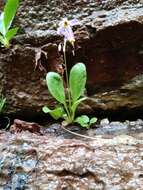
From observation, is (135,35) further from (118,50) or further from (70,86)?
(70,86)

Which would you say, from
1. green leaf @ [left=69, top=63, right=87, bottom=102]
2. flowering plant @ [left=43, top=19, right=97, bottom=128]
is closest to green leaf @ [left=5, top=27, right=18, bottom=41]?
flowering plant @ [left=43, top=19, right=97, bottom=128]

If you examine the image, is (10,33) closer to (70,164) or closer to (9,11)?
(9,11)

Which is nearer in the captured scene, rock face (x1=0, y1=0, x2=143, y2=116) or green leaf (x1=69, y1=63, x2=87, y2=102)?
green leaf (x1=69, y1=63, x2=87, y2=102)

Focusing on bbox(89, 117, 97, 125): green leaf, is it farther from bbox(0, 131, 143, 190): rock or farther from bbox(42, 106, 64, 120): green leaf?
bbox(0, 131, 143, 190): rock

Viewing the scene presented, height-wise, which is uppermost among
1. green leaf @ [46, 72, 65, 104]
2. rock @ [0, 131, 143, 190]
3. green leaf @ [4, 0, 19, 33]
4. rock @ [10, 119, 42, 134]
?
green leaf @ [4, 0, 19, 33]

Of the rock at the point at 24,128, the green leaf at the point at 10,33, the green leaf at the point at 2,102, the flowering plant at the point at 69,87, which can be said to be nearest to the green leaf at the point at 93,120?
the flowering plant at the point at 69,87

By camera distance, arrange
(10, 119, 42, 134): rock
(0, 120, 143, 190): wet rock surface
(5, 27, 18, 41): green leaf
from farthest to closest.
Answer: (5, 27, 18, 41): green leaf, (10, 119, 42, 134): rock, (0, 120, 143, 190): wet rock surface

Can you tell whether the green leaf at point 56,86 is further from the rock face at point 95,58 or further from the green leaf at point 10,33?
the green leaf at point 10,33

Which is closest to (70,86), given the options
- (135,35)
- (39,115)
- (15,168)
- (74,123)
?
(74,123)
